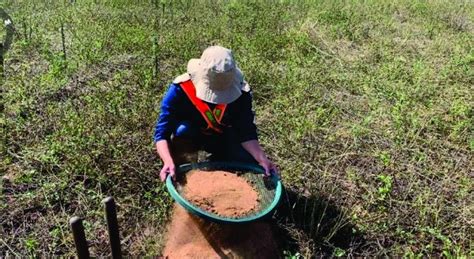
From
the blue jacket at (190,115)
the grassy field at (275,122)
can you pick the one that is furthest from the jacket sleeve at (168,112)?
the grassy field at (275,122)

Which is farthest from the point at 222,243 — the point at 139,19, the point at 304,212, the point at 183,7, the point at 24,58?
the point at 183,7

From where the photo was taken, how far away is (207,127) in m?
2.73

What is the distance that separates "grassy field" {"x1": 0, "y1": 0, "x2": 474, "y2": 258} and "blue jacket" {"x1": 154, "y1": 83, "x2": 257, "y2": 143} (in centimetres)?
47

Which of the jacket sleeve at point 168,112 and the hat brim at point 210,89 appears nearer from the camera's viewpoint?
the hat brim at point 210,89

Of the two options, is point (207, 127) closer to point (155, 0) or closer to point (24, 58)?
point (24, 58)

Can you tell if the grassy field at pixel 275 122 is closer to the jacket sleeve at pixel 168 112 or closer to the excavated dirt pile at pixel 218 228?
the excavated dirt pile at pixel 218 228

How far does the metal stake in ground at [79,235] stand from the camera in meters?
1.65

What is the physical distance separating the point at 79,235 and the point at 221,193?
2.86 ft

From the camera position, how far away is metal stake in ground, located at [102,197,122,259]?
5.89ft

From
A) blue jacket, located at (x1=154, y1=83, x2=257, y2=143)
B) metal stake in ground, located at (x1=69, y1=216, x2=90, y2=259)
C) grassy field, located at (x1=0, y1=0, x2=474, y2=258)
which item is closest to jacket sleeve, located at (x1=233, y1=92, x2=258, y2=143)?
blue jacket, located at (x1=154, y1=83, x2=257, y2=143)

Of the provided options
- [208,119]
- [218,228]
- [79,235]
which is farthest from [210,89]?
[79,235]

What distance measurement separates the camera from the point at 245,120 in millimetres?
2684

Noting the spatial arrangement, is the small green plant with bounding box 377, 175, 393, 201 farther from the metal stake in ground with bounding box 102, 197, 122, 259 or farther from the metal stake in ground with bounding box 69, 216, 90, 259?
the metal stake in ground with bounding box 69, 216, 90, 259

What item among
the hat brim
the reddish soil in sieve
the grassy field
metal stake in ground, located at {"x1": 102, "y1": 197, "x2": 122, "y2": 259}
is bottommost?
the grassy field
